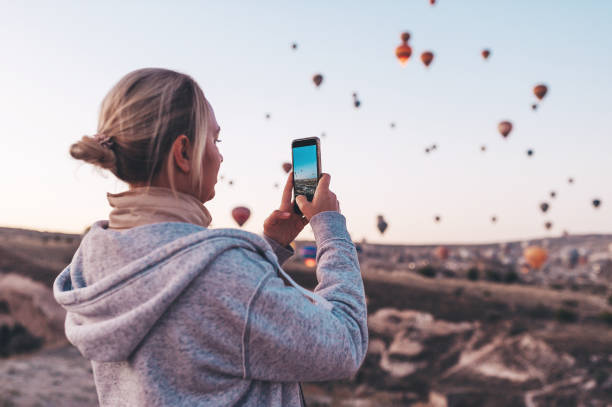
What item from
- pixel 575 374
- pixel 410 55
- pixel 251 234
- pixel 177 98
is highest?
pixel 410 55

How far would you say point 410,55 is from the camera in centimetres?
3086

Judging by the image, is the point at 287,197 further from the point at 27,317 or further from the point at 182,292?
the point at 27,317

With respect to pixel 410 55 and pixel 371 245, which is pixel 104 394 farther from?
pixel 371 245

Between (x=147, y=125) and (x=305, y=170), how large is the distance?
774 millimetres

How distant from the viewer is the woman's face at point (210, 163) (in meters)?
1.72

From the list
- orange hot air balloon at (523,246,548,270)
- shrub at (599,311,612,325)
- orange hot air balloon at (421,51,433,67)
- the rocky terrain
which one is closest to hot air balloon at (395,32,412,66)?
orange hot air balloon at (421,51,433,67)

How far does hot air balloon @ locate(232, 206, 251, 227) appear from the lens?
87.0ft

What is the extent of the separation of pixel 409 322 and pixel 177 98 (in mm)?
42306

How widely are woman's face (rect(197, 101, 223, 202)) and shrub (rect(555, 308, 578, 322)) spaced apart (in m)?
45.6

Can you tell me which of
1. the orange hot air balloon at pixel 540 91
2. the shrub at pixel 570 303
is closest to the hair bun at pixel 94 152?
the orange hot air balloon at pixel 540 91

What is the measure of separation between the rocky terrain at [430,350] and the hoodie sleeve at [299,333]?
22303mm

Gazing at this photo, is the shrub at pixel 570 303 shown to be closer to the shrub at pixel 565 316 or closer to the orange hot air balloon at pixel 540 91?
the shrub at pixel 565 316

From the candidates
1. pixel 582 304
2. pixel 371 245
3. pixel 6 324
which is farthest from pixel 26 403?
pixel 371 245

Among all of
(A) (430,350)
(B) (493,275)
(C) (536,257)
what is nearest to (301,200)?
(A) (430,350)
